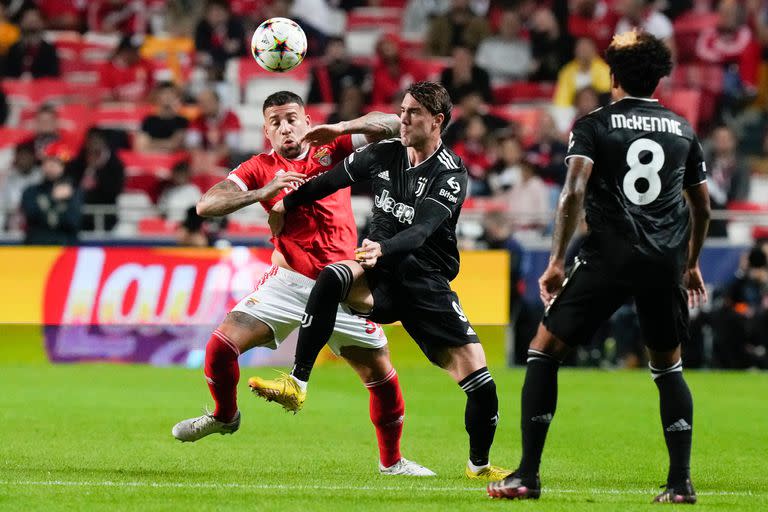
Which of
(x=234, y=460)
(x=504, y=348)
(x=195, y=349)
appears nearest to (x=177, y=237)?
(x=195, y=349)

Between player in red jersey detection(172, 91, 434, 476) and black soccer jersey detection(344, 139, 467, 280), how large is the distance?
10.4 inches

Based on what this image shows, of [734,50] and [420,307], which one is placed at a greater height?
[734,50]

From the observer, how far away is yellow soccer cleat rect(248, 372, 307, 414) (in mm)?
7039

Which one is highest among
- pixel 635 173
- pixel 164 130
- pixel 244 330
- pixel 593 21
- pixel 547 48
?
pixel 593 21

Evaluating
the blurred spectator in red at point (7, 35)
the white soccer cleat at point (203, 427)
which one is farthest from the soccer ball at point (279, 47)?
the blurred spectator in red at point (7, 35)

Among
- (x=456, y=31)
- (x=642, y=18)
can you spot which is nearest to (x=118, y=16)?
(x=456, y=31)

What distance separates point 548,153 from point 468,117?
1.51 metres

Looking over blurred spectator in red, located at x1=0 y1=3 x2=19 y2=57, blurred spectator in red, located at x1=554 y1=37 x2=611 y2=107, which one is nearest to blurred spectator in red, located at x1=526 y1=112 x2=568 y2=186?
blurred spectator in red, located at x1=554 y1=37 x2=611 y2=107

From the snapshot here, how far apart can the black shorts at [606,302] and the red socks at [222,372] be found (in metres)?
2.24

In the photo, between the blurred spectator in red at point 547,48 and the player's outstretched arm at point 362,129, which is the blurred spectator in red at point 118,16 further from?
the player's outstretched arm at point 362,129

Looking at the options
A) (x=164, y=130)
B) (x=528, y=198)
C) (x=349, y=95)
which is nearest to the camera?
(x=528, y=198)

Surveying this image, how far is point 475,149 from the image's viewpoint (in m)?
19.7

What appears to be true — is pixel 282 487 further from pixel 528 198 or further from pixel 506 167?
pixel 506 167

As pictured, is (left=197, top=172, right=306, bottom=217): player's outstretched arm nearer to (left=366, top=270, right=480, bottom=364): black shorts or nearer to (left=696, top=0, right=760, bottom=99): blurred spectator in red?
(left=366, top=270, right=480, bottom=364): black shorts
